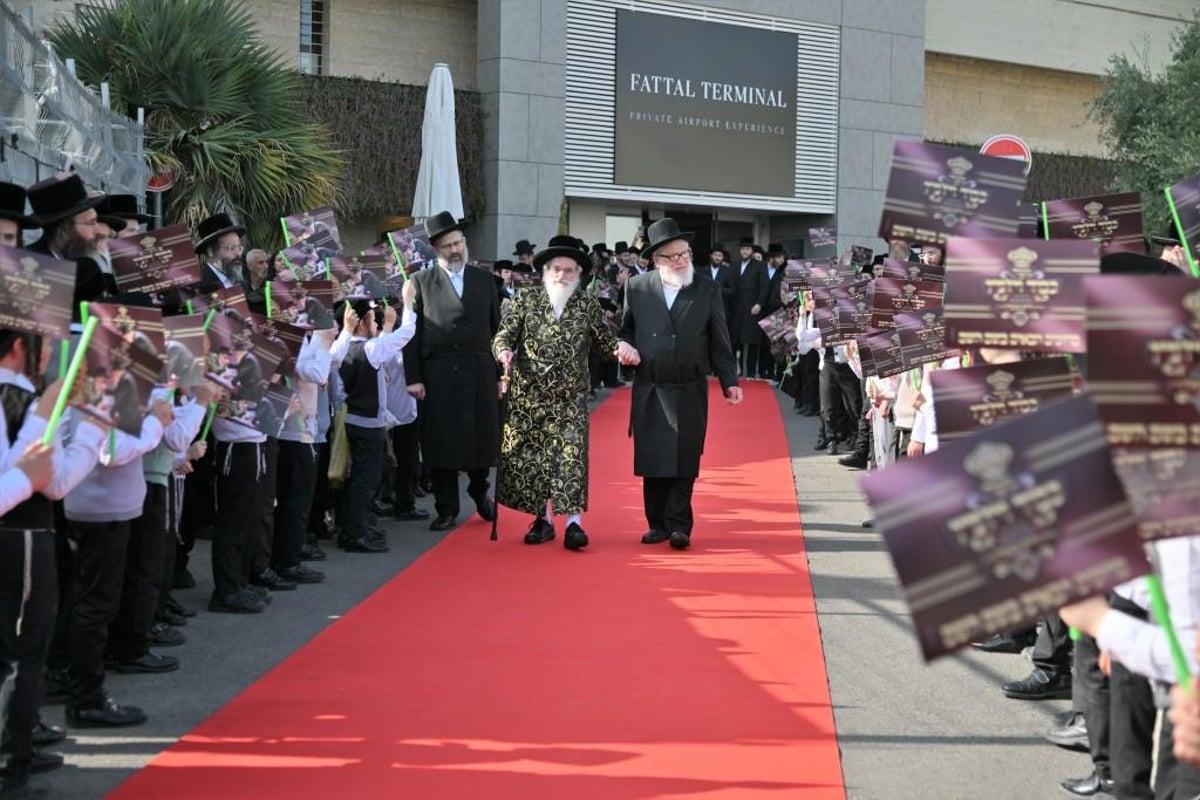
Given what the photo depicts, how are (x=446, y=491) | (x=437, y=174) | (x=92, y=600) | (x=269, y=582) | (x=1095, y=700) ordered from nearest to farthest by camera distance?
(x=1095, y=700)
(x=92, y=600)
(x=269, y=582)
(x=446, y=491)
(x=437, y=174)

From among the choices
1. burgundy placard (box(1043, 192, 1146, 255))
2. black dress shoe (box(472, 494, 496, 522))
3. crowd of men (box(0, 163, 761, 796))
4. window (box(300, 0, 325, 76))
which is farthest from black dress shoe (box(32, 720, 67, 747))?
window (box(300, 0, 325, 76))

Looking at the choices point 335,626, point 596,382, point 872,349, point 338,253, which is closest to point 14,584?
point 335,626

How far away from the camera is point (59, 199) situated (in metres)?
5.57

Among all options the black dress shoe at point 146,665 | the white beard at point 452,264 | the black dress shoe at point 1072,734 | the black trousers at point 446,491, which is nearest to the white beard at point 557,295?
the white beard at point 452,264

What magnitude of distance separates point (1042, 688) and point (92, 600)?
12.0 ft

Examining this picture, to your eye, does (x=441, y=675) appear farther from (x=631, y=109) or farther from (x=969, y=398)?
(x=631, y=109)

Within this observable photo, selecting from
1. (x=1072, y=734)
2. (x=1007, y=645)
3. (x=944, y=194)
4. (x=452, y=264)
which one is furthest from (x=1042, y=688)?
(x=452, y=264)

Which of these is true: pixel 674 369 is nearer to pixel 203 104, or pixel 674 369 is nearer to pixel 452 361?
pixel 452 361

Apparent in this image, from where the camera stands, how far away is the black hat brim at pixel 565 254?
9086 millimetres

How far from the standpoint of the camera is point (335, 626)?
699cm

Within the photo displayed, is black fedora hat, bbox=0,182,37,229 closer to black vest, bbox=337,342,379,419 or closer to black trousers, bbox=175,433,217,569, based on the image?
black trousers, bbox=175,433,217,569

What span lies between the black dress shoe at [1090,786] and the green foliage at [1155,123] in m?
14.9

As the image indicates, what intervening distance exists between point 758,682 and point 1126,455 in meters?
3.68

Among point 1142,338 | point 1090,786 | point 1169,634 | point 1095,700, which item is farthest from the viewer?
point 1090,786
